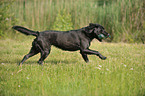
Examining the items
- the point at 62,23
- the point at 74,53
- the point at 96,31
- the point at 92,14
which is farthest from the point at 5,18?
the point at 96,31

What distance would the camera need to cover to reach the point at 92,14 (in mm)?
10422

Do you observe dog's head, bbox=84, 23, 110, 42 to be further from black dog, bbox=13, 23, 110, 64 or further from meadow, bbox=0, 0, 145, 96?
meadow, bbox=0, 0, 145, 96

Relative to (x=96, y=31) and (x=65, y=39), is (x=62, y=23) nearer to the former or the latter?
(x=65, y=39)

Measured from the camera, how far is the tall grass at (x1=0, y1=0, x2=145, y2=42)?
9.22 metres

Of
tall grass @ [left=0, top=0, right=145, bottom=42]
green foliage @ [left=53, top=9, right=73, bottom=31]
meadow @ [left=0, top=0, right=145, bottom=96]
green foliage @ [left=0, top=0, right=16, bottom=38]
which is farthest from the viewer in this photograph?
green foliage @ [left=53, top=9, right=73, bottom=31]

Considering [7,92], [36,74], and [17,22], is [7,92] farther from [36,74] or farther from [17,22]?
[17,22]

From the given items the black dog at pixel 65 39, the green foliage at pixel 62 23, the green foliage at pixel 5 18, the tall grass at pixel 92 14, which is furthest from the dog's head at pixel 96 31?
the green foliage at pixel 5 18

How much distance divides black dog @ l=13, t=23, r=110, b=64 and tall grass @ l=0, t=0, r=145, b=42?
183 inches

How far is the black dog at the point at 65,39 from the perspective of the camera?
4.99 metres

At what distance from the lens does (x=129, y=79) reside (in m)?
3.54

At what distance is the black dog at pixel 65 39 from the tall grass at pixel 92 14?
4.65 m

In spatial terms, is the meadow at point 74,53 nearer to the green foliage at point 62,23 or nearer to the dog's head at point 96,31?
the green foliage at point 62,23

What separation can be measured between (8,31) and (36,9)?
82.6 inches

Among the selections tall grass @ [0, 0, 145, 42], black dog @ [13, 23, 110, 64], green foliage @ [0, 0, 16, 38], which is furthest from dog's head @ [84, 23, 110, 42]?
green foliage @ [0, 0, 16, 38]
